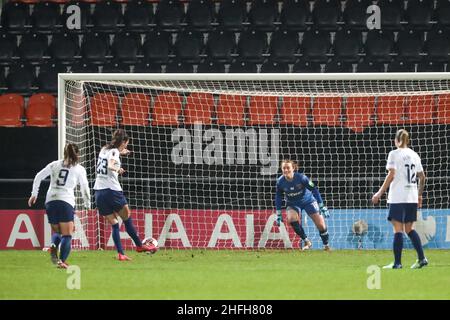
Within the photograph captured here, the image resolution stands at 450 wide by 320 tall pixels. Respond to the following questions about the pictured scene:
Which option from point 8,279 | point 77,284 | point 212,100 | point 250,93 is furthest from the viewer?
point 212,100

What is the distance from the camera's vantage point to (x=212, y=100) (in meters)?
19.4

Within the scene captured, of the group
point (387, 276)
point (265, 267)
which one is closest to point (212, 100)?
point (265, 267)

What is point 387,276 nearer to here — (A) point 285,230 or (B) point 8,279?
(B) point 8,279

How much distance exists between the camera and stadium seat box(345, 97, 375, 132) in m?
18.7

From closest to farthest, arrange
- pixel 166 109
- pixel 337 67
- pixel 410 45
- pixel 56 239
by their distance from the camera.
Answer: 1. pixel 56 239
2. pixel 166 109
3. pixel 337 67
4. pixel 410 45

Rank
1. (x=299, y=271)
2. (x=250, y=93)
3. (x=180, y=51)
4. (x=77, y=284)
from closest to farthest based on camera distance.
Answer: (x=77, y=284) < (x=299, y=271) < (x=250, y=93) < (x=180, y=51)

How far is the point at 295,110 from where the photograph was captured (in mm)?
19250

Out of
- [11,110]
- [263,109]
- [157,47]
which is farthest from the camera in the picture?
[157,47]

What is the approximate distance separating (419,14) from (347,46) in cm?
180

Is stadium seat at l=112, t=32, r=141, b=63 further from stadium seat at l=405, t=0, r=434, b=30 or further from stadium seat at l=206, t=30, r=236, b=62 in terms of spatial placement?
stadium seat at l=405, t=0, r=434, b=30

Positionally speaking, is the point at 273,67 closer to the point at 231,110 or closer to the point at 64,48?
the point at 231,110

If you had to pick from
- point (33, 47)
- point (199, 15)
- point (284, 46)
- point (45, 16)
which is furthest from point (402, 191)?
point (45, 16)

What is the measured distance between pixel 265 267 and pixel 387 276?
2037 millimetres

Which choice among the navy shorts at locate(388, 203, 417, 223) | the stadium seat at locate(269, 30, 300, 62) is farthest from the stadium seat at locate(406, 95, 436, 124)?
the navy shorts at locate(388, 203, 417, 223)
